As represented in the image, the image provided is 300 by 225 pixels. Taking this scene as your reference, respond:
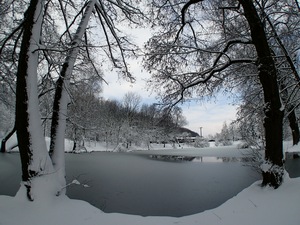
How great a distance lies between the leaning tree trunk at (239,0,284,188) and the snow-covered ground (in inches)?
11.2

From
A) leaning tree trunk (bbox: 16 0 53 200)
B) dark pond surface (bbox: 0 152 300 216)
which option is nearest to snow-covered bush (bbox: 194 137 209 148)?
dark pond surface (bbox: 0 152 300 216)

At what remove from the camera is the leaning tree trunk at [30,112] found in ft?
15.8

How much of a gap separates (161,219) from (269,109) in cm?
320

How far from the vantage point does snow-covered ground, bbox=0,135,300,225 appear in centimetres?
400

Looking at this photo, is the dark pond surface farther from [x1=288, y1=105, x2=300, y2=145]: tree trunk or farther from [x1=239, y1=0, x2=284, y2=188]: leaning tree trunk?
[x1=288, y1=105, x2=300, y2=145]: tree trunk

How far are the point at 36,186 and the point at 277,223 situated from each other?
4.15 meters

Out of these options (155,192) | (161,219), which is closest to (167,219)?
(161,219)

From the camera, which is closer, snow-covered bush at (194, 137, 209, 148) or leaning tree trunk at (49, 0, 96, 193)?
leaning tree trunk at (49, 0, 96, 193)

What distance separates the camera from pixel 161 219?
4.61 metres

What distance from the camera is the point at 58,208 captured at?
459 centimetres

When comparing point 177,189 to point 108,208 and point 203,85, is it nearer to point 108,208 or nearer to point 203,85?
point 108,208

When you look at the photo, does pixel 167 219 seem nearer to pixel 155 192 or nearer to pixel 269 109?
pixel 269 109

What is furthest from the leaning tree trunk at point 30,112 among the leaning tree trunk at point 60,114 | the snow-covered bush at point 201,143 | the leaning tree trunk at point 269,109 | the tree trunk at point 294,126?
the snow-covered bush at point 201,143

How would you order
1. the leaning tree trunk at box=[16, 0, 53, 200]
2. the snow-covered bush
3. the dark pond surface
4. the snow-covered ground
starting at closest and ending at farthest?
1. the snow-covered ground
2. the leaning tree trunk at box=[16, 0, 53, 200]
3. the dark pond surface
4. the snow-covered bush
